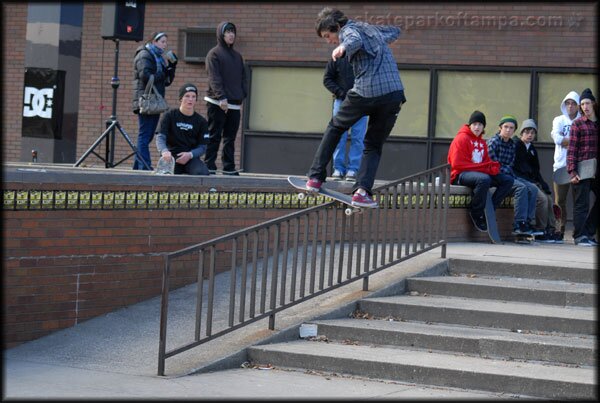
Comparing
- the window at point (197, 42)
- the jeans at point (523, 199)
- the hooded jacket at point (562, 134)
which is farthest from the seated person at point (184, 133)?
the window at point (197, 42)

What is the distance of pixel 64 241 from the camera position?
32.3ft

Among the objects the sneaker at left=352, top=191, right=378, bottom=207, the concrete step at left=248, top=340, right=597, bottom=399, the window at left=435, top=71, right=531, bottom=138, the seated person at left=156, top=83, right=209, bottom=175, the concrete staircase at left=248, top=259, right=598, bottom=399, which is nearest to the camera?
the concrete step at left=248, top=340, right=597, bottom=399

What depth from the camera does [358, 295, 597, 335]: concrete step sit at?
9125 millimetres

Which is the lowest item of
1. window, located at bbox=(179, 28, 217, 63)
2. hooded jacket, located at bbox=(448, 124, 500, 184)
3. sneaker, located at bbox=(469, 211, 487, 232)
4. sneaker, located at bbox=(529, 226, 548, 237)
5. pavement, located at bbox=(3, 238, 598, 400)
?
pavement, located at bbox=(3, 238, 598, 400)

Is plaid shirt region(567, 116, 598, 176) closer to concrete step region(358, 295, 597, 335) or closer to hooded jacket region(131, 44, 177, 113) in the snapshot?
concrete step region(358, 295, 597, 335)

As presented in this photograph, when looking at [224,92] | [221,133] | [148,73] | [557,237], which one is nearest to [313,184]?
[224,92]

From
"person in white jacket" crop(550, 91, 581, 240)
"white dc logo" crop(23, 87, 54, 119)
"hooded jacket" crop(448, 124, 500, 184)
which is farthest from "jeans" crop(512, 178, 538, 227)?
"white dc logo" crop(23, 87, 54, 119)

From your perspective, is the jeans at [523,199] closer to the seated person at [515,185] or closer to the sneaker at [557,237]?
the seated person at [515,185]

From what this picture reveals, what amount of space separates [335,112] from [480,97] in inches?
246

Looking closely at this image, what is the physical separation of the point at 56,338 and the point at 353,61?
372 cm

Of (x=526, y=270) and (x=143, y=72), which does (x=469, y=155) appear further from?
(x=143, y=72)

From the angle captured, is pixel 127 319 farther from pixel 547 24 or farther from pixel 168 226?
pixel 547 24

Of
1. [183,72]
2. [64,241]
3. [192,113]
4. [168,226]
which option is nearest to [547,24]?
[183,72]

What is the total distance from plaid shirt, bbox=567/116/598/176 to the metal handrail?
92.7 inches
